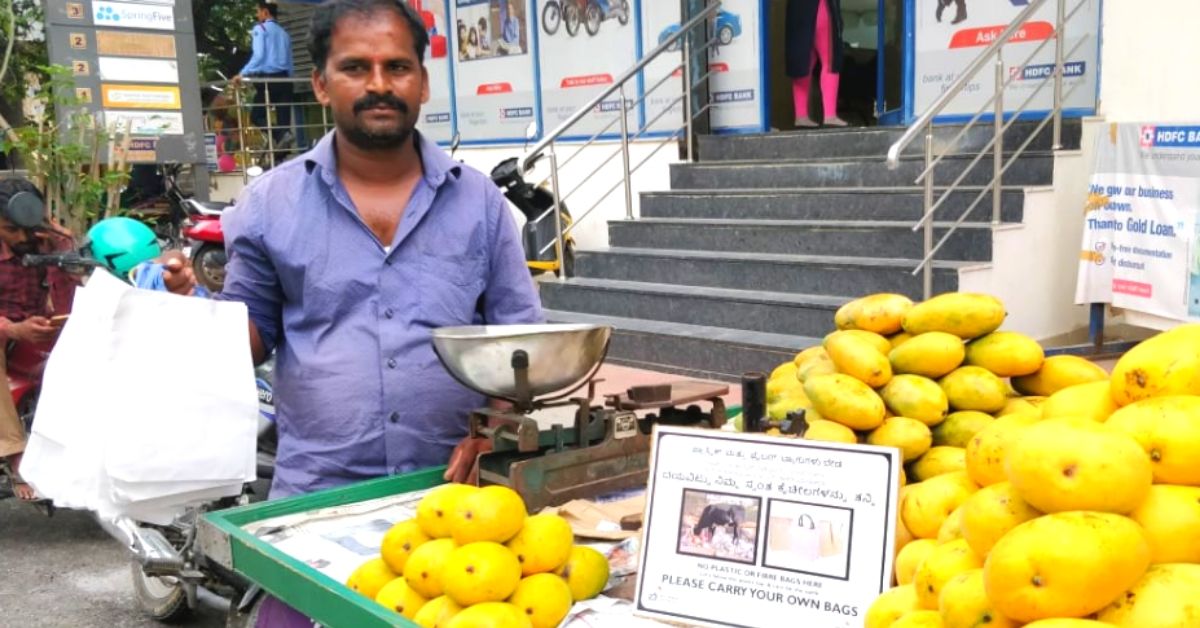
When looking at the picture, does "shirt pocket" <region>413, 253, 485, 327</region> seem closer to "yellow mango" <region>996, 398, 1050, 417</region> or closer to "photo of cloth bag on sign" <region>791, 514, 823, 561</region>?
"photo of cloth bag on sign" <region>791, 514, 823, 561</region>

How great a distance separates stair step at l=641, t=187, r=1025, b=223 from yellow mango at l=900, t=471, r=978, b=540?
5155 millimetres

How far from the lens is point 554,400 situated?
86.0 inches

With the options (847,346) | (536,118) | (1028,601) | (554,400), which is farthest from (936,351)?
(536,118)

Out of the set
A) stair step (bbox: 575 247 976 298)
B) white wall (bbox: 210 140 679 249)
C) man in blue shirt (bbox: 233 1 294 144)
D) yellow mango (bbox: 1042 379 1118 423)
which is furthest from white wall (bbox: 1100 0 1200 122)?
man in blue shirt (bbox: 233 1 294 144)

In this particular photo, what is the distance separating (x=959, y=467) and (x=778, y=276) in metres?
5.16

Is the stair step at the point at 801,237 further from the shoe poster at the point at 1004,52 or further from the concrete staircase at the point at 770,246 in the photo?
the shoe poster at the point at 1004,52

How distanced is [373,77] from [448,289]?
0.47 metres

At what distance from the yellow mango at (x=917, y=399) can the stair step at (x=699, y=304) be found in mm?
4275

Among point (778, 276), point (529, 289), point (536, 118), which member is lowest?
point (778, 276)

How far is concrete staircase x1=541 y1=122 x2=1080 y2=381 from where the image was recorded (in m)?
6.57

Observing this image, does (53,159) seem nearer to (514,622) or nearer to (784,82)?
(784,82)

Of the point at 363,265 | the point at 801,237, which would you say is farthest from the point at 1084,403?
the point at 801,237

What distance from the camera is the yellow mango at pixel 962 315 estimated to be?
2.23 meters

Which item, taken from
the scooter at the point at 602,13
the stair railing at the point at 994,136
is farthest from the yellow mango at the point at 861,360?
the scooter at the point at 602,13
